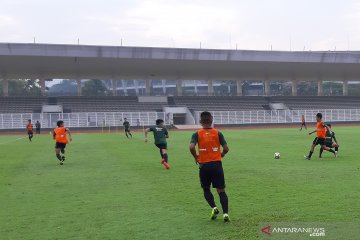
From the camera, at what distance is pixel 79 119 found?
54.5 m

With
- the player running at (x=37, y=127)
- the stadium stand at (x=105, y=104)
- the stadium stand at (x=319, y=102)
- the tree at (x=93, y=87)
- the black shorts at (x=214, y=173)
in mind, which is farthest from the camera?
the tree at (x=93, y=87)

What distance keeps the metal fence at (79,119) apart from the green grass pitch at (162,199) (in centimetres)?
3746

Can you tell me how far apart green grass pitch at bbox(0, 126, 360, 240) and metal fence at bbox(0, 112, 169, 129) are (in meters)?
37.5

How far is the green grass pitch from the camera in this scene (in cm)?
751

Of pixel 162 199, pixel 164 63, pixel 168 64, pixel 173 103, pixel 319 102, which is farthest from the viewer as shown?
pixel 319 102

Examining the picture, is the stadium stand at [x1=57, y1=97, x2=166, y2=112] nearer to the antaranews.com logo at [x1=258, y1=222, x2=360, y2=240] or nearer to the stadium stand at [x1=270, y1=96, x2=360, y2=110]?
the stadium stand at [x1=270, y1=96, x2=360, y2=110]

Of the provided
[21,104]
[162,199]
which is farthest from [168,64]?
[162,199]

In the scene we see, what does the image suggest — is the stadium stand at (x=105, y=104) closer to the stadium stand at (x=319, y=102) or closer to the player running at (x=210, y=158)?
the stadium stand at (x=319, y=102)

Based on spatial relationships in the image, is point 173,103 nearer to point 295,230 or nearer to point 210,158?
point 210,158

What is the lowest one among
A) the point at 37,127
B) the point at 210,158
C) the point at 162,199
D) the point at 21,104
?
the point at 162,199

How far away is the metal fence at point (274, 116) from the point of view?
194 ft

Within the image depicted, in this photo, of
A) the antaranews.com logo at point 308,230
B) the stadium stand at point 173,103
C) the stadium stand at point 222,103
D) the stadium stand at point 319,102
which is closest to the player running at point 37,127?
the stadium stand at point 173,103

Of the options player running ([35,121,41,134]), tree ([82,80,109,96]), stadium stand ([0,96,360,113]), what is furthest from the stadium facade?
tree ([82,80,109,96])

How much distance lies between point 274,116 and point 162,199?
52.0 metres
